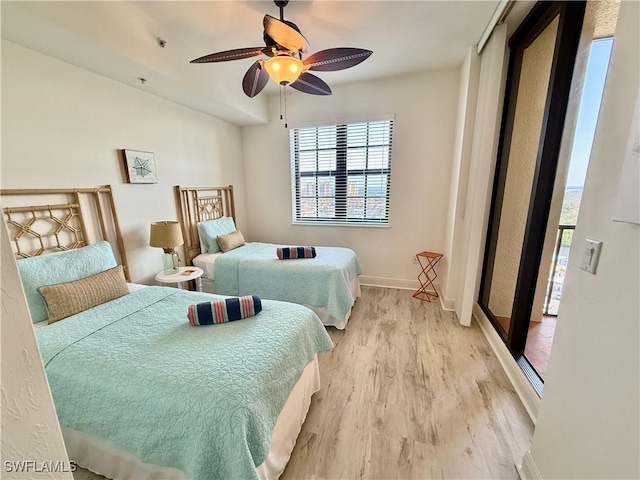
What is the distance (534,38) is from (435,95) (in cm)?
117

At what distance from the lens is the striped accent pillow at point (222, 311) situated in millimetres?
1475

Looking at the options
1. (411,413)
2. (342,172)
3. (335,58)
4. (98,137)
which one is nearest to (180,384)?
(411,413)

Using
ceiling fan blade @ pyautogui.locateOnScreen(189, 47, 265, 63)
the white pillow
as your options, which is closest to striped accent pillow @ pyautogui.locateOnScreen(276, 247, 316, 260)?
the white pillow

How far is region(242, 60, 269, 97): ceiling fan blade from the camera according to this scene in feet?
6.29

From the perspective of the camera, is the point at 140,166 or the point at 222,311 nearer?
the point at 222,311

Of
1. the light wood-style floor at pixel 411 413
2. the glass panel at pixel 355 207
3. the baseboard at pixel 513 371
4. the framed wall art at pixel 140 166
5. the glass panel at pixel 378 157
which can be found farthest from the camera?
the glass panel at pixel 355 207

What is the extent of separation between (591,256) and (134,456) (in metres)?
2.02

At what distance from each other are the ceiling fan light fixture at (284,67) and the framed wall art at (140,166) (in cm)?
157

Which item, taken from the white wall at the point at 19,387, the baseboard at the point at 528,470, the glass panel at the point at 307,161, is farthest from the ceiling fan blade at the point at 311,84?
the baseboard at the point at 528,470

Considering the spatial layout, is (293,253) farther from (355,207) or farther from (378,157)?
(378,157)

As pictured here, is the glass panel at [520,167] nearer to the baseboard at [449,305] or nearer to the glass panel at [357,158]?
the baseboard at [449,305]

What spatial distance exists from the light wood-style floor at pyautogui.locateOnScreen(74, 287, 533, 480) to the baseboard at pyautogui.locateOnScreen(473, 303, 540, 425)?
0.15 ft

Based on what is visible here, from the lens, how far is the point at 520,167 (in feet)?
7.34

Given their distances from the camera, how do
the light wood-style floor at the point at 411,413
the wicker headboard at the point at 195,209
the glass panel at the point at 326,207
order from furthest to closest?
1. the glass panel at the point at 326,207
2. the wicker headboard at the point at 195,209
3. the light wood-style floor at the point at 411,413
